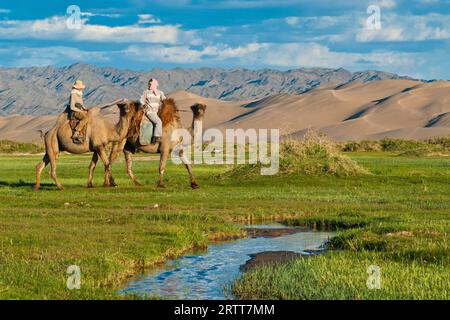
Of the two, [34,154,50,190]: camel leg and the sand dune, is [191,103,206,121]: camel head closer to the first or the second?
[34,154,50,190]: camel leg

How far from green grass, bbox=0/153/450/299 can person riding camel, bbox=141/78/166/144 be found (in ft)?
7.93

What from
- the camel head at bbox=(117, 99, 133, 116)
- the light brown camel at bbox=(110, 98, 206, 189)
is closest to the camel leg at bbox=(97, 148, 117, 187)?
the light brown camel at bbox=(110, 98, 206, 189)

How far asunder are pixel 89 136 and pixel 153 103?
270 centimetres

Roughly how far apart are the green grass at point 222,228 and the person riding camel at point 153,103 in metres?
2.42

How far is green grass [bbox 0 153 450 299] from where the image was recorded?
12.8 meters

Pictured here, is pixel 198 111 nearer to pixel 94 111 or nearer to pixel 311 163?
pixel 94 111

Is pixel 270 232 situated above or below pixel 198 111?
below

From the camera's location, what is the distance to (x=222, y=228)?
795 inches

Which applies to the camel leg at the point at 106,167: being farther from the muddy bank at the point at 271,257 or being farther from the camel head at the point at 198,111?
the muddy bank at the point at 271,257

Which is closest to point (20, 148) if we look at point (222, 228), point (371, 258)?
point (222, 228)

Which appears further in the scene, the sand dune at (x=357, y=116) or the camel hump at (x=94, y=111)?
Result: the sand dune at (x=357, y=116)

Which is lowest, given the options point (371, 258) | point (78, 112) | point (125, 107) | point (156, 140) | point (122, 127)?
point (371, 258)

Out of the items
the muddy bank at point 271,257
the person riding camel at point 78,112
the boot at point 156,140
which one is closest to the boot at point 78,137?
the person riding camel at point 78,112

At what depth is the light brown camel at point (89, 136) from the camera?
29.0 metres
